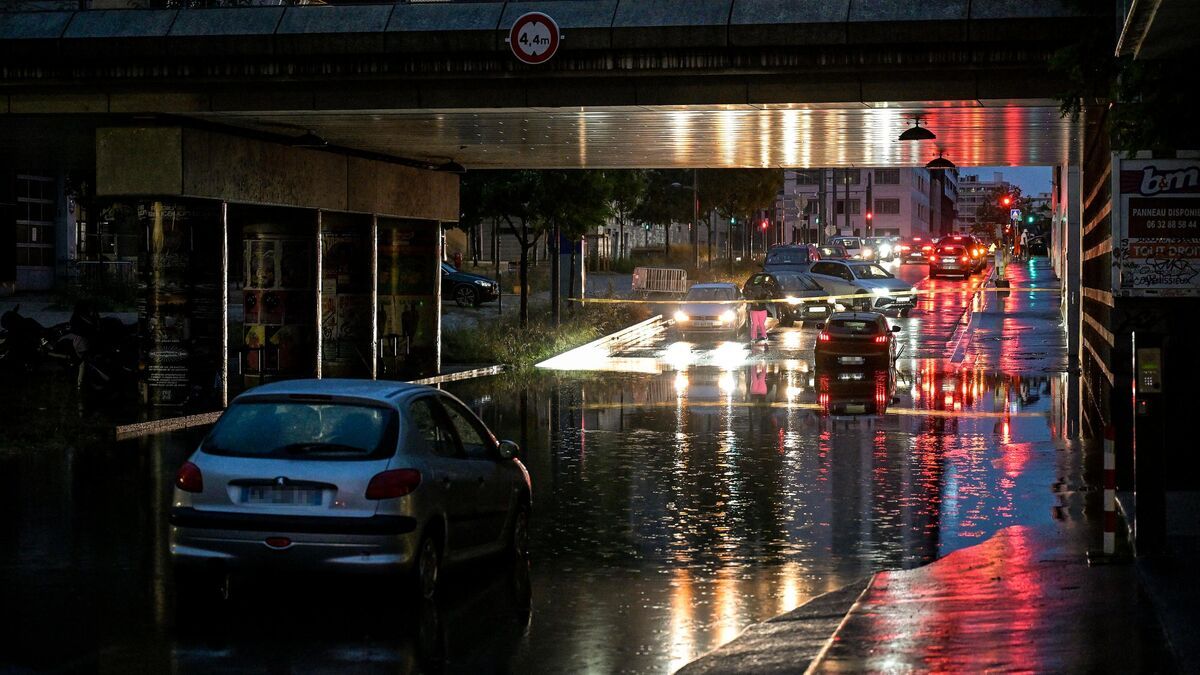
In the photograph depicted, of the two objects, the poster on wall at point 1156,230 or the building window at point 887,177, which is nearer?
the poster on wall at point 1156,230

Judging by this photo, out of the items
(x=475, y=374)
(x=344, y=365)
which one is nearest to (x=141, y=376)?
(x=344, y=365)

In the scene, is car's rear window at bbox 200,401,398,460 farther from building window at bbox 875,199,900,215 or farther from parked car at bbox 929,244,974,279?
building window at bbox 875,199,900,215

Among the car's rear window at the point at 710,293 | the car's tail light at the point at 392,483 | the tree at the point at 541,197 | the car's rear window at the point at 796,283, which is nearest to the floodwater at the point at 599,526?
the car's tail light at the point at 392,483

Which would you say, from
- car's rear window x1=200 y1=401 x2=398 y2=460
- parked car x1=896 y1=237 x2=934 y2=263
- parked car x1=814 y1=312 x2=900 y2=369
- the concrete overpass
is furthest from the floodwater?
parked car x1=896 y1=237 x2=934 y2=263

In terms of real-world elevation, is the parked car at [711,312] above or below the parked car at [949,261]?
below

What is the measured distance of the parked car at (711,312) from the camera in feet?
140

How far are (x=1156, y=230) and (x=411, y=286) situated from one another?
67.5ft

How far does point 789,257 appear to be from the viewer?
2544 inches

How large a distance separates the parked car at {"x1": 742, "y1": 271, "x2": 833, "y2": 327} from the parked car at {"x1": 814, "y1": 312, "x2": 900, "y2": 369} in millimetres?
18508

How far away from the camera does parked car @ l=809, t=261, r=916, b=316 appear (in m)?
53.3

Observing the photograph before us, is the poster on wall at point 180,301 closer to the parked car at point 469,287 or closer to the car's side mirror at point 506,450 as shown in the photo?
the car's side mirror at point 506,450

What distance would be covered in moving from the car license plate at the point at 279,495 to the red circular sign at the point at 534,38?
12.3 meters

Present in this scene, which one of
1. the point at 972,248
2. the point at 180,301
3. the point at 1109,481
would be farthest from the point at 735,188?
the point at 1109,481

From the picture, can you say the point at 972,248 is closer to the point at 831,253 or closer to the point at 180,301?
the point at 831,253
